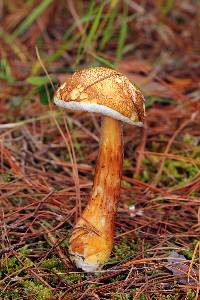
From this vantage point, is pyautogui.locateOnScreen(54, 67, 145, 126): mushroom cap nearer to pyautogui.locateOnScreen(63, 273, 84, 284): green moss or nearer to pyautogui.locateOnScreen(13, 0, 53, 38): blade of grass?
pyautogui.locateOnScreen(63, 273, 84, 284): green moss

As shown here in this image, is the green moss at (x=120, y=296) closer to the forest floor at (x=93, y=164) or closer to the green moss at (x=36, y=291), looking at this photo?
the forest floor at (x=93, y=164)

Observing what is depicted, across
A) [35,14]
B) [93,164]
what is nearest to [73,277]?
[93,164]

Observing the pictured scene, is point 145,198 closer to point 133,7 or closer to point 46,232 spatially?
point 46,232

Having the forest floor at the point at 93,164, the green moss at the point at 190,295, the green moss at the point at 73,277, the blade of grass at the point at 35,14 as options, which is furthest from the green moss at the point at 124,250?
the blade of grass at the point at 35,14

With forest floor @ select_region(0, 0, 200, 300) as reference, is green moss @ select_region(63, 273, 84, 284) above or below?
below

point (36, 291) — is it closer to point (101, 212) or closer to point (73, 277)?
point (73, 277)

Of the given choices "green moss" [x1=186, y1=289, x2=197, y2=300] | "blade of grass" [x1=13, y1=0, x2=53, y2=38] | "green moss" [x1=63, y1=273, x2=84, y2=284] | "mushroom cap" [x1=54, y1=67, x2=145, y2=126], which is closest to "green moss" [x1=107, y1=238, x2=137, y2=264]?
"green moss" [x1=63, y1=273, x2=84, y2=284]

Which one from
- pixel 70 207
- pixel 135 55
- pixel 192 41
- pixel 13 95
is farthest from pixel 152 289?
pixel 192 41
